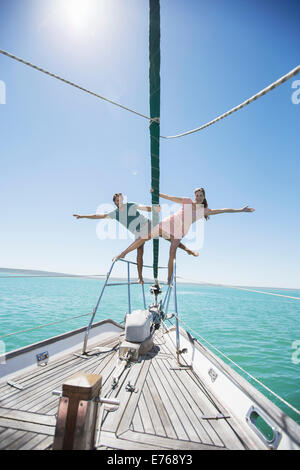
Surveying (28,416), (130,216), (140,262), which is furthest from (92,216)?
(28,416)

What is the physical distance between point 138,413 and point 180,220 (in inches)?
136

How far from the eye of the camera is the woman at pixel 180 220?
453 cm

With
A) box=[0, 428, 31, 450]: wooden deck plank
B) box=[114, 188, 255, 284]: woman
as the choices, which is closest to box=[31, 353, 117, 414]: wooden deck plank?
box=[0, 428, 31, 450]: wooden deck plank

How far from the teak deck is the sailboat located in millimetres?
11

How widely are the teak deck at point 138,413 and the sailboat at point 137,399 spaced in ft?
0.04

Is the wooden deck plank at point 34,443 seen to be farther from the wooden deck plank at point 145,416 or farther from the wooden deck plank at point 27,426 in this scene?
the wooden deck plank at point 145,416

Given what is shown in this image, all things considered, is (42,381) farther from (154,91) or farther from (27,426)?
(154,91)

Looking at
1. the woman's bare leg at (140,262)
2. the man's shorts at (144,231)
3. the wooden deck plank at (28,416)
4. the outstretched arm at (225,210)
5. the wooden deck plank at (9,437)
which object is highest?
the outstretched arm at (225,210)

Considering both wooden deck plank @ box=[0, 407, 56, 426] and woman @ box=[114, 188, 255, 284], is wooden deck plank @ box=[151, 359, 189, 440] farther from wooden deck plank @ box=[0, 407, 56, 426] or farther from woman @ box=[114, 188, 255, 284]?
woman @ box=[114, 188, 255, 284]

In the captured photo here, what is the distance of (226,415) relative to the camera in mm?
2441


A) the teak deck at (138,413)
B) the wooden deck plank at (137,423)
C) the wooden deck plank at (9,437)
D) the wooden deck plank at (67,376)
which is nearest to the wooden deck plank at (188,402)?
the teak deck at (138,413)

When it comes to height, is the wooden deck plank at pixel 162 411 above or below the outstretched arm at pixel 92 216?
below

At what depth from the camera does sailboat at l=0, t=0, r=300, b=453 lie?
1.52m

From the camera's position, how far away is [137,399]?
108 inches
